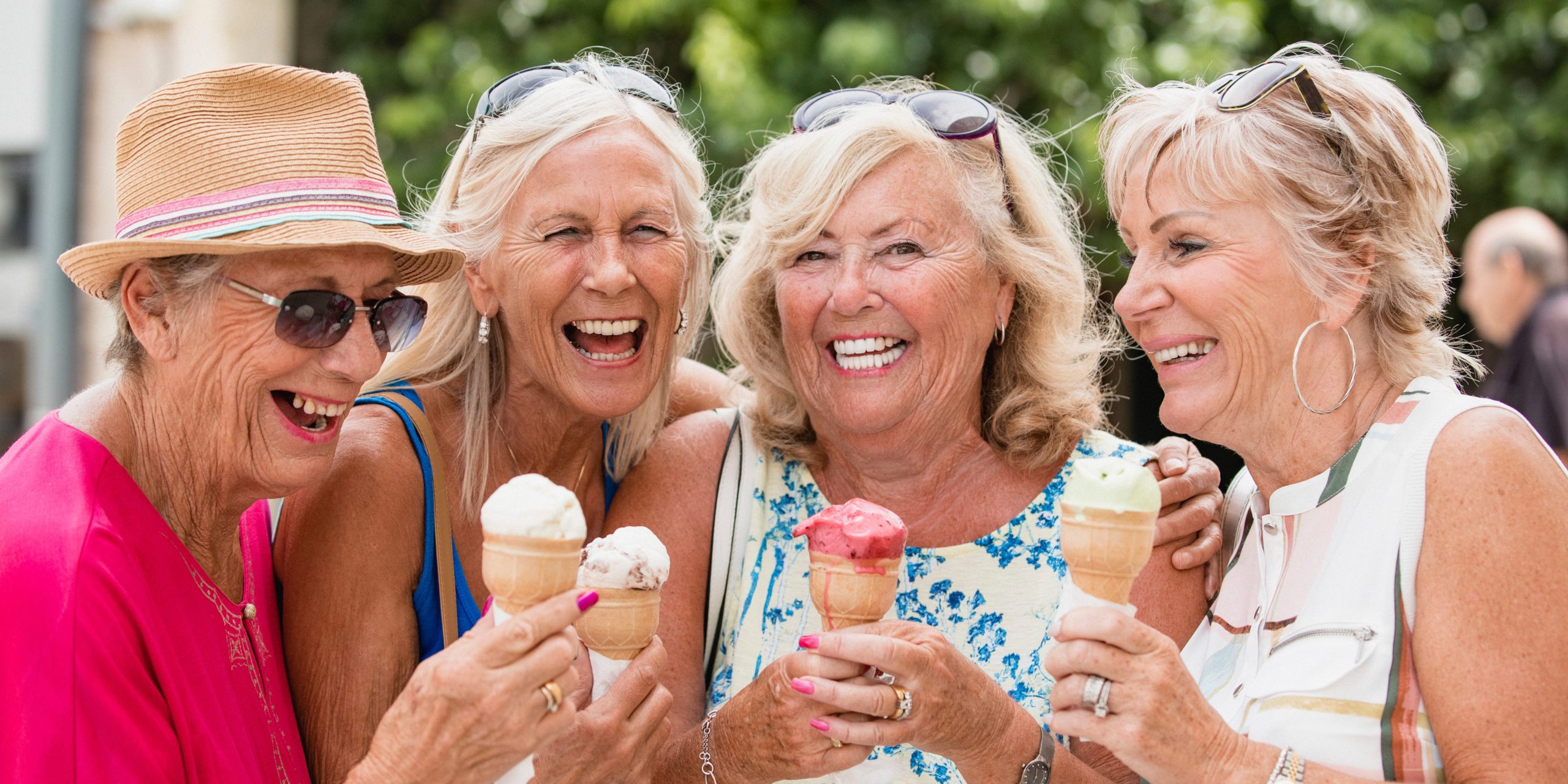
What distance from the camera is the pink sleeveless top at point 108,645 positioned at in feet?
7.82

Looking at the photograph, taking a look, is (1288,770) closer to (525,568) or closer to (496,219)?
(525,568)

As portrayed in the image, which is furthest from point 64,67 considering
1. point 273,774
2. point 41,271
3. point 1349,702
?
point 1349,702

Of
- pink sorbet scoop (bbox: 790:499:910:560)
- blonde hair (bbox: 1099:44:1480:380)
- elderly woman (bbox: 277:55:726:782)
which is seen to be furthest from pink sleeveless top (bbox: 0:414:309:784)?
blonde hair (bbox: 1099:44:1480:380)

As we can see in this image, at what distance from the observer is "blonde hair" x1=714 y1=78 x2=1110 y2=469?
3.65 m

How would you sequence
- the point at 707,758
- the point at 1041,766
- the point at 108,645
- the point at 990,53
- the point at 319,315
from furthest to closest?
1. the point at 990,53
2. the point at 707,758
3. the point at 1041,766
4. the point at 319,315
5. the point at 108,645

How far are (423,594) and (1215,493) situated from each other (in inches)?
83.5

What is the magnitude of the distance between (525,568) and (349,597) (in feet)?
2.54

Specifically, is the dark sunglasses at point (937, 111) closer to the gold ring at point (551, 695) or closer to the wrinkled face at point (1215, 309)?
the wrinkled face at point (1215, 309)

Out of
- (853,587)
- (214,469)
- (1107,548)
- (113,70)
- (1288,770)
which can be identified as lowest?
(1288,770)

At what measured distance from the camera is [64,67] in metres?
7.66

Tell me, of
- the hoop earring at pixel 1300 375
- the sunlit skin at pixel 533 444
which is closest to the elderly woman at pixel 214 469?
the sunlit skin at pixel 533 444

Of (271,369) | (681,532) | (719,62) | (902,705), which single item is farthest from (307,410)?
(719,62)

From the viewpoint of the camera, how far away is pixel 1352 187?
9.68ft

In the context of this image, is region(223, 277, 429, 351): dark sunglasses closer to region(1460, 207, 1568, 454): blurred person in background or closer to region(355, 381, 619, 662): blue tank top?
region(355, 381, 619, 662): blue tank top
